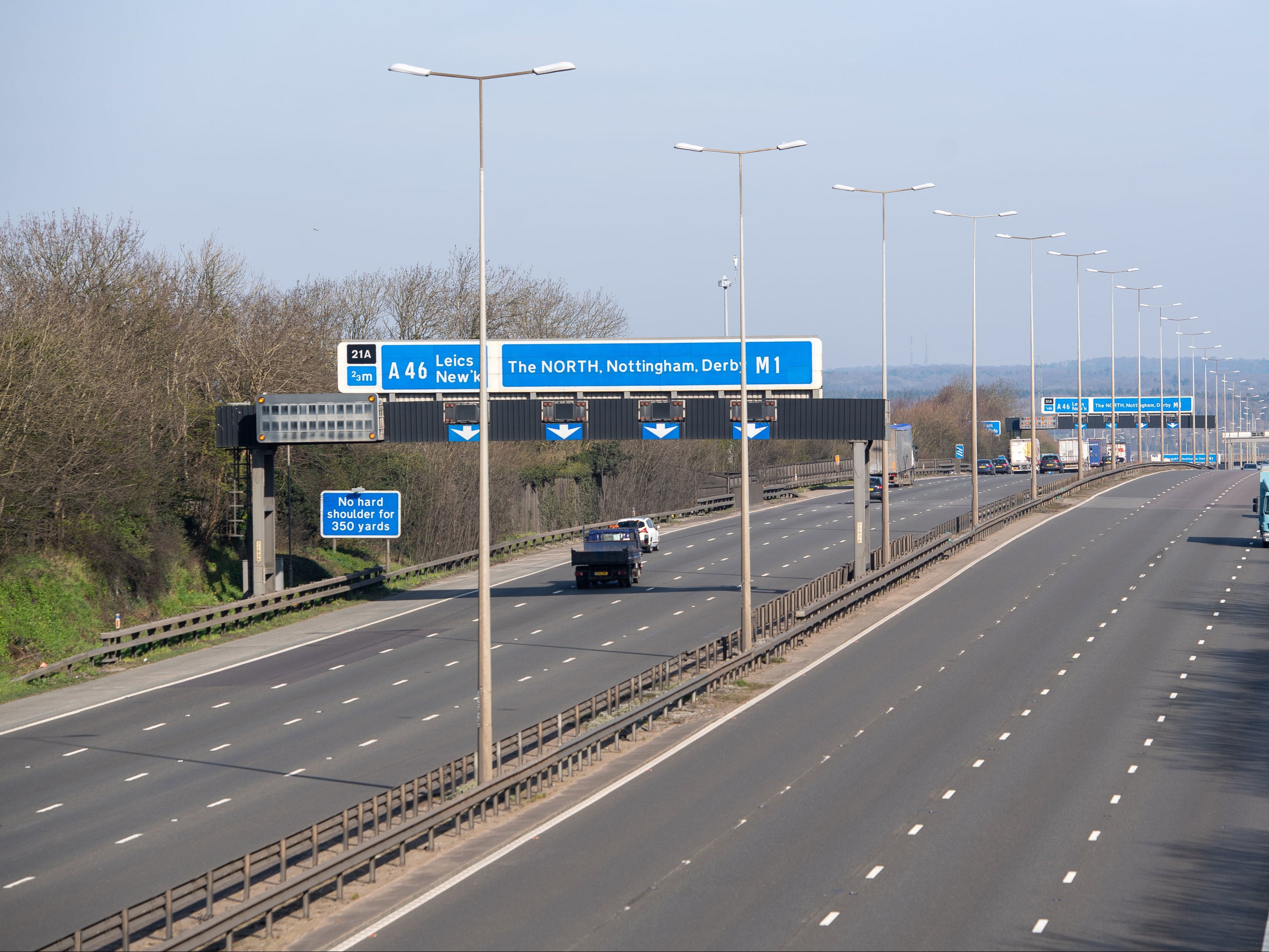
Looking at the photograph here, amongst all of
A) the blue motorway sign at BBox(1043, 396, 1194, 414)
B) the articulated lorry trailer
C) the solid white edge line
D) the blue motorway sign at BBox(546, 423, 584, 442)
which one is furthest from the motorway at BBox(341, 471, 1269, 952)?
the blue motorway sign at BBox(1043, 396, 1194, 414)

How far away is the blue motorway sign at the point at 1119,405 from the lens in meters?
149

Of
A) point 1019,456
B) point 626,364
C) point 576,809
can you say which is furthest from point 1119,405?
point 576,809

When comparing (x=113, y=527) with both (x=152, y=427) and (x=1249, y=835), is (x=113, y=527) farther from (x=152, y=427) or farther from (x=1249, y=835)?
(x=1249, y=835)

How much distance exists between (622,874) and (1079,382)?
64.8 metres

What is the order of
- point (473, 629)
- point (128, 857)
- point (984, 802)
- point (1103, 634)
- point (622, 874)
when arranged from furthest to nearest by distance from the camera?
point (473, 629)
point (1103, 634)
point (984, 802)
point (128, 857)
point (622, 874)

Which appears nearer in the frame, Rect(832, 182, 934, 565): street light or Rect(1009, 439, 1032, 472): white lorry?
Rect(832, 182, 934, 565): street light

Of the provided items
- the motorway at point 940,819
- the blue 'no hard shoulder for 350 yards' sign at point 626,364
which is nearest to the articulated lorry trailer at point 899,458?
the blue 'no hard shoulder for 350 yards' sign at point 626,364

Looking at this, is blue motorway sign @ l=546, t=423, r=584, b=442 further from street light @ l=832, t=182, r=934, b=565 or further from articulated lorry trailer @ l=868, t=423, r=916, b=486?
articulated lorry trailer @ l=868, t=423, r=916, b=486

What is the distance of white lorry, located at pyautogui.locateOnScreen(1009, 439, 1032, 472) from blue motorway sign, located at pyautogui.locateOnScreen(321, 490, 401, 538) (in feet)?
265

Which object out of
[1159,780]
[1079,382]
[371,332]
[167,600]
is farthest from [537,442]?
[1159,780]

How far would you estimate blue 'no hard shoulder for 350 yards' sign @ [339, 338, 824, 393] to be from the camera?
42.8 metres

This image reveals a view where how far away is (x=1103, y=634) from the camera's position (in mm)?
35906

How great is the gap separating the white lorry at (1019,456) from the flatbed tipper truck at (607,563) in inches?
2913

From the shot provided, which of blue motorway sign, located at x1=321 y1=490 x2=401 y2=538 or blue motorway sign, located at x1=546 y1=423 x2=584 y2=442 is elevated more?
blue motorway sign, located at x1=546 y1=423 x2=584 y2=442
